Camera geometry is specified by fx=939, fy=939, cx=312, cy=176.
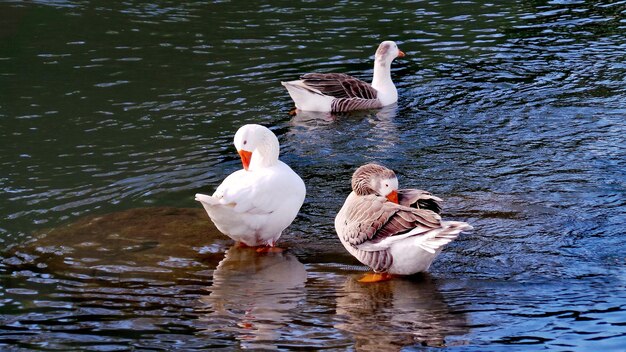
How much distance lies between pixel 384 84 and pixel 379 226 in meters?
6.48

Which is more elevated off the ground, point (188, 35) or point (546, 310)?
point (188, 35)

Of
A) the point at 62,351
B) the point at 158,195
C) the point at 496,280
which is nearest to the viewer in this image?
the point at 62,351

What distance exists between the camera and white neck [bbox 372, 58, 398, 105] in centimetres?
1373

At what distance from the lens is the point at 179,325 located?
6898mm

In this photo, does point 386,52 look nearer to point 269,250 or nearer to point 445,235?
point 269,250

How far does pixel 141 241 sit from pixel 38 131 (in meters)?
3.94

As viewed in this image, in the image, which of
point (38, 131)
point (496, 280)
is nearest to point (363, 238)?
point (496, 280)

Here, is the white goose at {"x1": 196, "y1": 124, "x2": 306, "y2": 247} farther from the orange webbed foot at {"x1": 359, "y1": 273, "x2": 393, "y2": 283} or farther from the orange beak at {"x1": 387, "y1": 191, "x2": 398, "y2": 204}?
the orange webbed foot at {"x1": 359, "y1": 273, "x2": 393, "y2": 283}

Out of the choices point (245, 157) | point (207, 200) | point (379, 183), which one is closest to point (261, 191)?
point (207, 200)

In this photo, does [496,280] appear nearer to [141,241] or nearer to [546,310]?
[546,310]

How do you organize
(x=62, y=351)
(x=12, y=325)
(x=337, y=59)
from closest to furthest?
1. (x=62, y=351)
2. (x=12, y=325)
3. (x=337, y=59)

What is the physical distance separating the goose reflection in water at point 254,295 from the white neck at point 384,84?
5.47 meters

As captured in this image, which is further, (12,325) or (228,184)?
(228,184)

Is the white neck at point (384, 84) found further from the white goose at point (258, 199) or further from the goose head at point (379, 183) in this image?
the goose head at point (379, 183)
